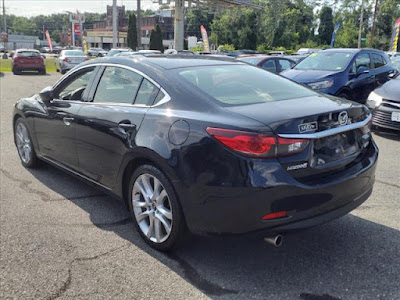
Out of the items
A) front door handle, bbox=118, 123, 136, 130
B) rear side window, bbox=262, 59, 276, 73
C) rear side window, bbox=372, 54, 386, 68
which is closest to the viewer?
front door handle, bbox=118, 123, 136, 130

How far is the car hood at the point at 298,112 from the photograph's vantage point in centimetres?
280

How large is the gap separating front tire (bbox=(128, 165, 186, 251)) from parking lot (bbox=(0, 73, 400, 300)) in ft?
0.48

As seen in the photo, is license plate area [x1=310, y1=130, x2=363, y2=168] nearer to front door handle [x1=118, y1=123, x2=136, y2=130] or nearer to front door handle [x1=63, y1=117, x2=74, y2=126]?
front door handle [x1=118, y1=123, x2=136, y2=130]

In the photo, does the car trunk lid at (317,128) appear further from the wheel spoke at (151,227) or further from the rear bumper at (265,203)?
the wheel spoke at (151,227)

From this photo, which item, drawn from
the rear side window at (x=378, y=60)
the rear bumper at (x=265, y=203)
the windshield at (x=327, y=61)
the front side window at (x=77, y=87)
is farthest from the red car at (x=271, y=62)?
the rear bumper at (x=265, y=203)

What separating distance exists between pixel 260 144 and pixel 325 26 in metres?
77.1

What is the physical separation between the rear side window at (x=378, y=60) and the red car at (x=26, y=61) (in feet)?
65.2

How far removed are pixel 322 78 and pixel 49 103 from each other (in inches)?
256

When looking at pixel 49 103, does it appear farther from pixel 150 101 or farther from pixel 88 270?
pixel 88 270

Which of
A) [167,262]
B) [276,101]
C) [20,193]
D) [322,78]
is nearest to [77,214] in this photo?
[20,193]

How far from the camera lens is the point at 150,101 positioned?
3.47 metres

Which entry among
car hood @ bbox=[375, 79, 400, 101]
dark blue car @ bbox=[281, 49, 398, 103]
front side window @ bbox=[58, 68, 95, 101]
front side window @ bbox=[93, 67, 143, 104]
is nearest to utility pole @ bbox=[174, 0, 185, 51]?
dark blue car @ bbox=[281, 49, 398, 103]

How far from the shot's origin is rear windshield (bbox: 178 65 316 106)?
335 cm

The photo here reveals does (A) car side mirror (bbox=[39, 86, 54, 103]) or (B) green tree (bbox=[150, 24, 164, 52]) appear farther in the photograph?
(B) green tree (bbox=[150, 24, 164, 52])
